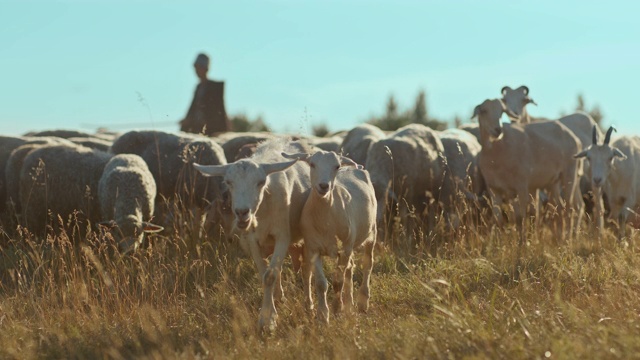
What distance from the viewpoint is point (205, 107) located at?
17.9 meters

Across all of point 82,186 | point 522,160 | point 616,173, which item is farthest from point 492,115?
point 82,186

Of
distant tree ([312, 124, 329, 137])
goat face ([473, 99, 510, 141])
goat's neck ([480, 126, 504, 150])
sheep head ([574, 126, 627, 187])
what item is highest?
goat face ([473, 99, 510, 141])

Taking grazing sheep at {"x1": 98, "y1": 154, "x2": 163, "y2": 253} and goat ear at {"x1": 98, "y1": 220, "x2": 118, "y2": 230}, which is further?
grazing sheep at {"x1": 98, "y1": 154, "x2": 163, "y2": 253}

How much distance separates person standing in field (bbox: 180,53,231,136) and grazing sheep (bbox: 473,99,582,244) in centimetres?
584

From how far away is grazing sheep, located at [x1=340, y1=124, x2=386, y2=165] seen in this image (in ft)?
49.3

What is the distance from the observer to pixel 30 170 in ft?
44.0

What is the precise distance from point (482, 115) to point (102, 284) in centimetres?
584

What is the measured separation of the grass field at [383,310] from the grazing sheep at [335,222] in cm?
27

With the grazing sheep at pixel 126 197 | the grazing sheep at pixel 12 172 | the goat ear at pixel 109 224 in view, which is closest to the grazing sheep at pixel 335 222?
the goat ear at pixel 109 224

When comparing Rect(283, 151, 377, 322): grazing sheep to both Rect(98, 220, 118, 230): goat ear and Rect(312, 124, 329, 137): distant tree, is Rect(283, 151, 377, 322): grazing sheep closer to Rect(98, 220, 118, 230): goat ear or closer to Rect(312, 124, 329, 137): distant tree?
Rect(98, 220, 118, 230): goat ear

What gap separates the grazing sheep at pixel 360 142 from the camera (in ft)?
49.3

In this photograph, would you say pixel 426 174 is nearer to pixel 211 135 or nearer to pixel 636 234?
pixel 636 234

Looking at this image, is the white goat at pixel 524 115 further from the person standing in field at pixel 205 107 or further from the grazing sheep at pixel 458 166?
the person standing in field at pixel 205 107

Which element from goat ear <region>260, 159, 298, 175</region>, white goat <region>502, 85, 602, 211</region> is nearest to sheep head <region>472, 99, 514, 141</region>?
white goat <region>502, 85, 602, 211</region>
